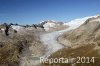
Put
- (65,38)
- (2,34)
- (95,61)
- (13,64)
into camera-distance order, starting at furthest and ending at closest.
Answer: (2,34) → (65,38) → (13,64) → (95,61)

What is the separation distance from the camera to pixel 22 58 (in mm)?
107625

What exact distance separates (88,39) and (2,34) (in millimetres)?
69377

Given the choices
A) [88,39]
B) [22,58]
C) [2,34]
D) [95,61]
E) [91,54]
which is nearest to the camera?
[95,61]

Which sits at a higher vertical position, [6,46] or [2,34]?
[2,34]

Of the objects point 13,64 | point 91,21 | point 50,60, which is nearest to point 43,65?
point 50,60

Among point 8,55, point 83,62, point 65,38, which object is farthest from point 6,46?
point 83,62

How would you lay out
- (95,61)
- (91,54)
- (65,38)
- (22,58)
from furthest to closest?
(65,38)
(22,58)
(91,54)
(95,61)

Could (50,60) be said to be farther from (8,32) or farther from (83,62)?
(8,32)

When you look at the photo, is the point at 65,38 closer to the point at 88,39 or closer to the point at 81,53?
the point at 88,39

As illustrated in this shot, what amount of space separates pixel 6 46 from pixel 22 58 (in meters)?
22.7

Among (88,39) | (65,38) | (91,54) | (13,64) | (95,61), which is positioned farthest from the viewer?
(65,38)

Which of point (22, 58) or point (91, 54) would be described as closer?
point (91, 54)

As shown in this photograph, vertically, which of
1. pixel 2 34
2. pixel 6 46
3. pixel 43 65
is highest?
pixel 2 34

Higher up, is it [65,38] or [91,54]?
[65,38]
